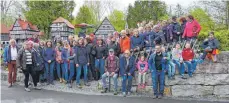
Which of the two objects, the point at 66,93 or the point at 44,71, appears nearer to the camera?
the point at 66,93

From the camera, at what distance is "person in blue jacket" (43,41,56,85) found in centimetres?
1229

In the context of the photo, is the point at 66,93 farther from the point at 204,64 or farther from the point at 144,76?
the point at 204,64

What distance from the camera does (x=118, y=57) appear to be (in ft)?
38.1

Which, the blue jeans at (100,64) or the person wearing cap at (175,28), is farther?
the blue jeans at (100,64)

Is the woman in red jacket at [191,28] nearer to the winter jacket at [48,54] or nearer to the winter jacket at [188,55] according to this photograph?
the winter jacket at [188,55]

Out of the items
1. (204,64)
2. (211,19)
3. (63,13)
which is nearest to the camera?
(204,64)

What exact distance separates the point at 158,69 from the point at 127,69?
41.5 inches

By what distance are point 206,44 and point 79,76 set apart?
4664 millimetres

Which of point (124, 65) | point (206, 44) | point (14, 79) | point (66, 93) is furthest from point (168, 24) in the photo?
point (14, 79)

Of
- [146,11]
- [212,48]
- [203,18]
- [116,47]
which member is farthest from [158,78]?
[146,11]

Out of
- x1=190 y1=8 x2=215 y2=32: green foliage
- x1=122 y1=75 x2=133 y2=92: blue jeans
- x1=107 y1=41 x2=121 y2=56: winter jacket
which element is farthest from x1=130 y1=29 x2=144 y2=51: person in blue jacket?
x1=190 y1=8 x2=215 y2=32: green foliage

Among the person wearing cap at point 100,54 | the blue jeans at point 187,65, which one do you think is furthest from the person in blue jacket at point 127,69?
the blue jeans at point 187,65

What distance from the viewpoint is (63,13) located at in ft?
101

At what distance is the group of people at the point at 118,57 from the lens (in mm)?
10734
